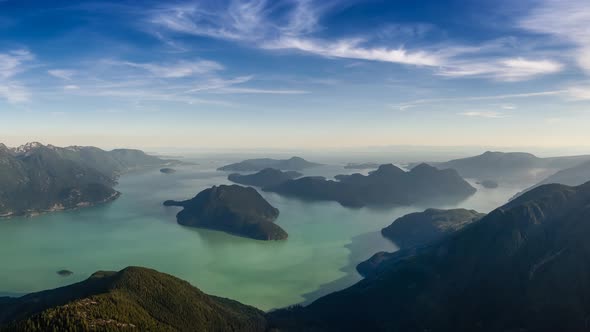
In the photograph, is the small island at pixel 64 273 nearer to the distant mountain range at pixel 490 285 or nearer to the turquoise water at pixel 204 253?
the turquoise water at pixel 204 253

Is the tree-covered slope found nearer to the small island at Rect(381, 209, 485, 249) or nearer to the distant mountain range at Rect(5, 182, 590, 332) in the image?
the distant mountain range at Rect(5, 182, 590, 332)

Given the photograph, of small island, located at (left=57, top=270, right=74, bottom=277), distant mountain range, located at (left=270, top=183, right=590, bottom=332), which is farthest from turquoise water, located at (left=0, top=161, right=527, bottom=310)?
distant mountain range, located at (left=270, top=183, right=590, bottom=332)

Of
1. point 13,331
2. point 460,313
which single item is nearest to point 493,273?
point 460,313

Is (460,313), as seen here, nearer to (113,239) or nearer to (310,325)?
(310,325)

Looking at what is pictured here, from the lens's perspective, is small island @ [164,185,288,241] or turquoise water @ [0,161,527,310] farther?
small island @ [164,185,288,241]

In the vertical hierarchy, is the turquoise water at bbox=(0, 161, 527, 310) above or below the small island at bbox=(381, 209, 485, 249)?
below

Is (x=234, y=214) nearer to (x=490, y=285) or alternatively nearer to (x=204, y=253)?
(x=204, y=253)
